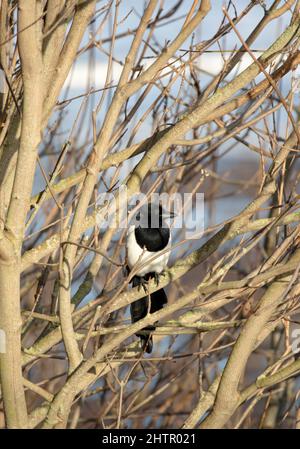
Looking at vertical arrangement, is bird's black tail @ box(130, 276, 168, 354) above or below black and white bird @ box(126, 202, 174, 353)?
below

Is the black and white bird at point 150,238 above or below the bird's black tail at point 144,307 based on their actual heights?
above

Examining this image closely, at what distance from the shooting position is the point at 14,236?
1878 millimetres

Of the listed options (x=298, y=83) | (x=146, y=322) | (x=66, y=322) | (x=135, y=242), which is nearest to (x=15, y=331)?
(x=66, y=322)

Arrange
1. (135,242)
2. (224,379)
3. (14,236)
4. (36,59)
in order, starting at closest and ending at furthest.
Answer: (36,59)
(14,236)
(224,379)
(135,242)

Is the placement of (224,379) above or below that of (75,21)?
below

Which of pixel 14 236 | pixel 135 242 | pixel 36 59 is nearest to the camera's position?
pixel 36 59

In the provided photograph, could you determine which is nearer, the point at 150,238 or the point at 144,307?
the point at 144,307

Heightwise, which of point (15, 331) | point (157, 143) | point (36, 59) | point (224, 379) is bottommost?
point (224, 379)

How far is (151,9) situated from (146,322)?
81 centimetres

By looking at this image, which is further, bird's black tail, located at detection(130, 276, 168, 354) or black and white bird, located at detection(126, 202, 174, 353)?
black and white bird, located at detection(126, 202, 174, 353)

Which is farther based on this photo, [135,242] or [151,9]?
[135,242]

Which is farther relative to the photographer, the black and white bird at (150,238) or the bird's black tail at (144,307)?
the black and white bird at (150,238)

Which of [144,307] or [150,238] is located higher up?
[150,238]

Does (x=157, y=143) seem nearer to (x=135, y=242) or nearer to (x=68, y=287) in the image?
(x=68, y=287)
